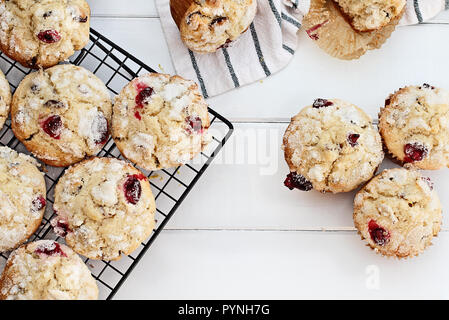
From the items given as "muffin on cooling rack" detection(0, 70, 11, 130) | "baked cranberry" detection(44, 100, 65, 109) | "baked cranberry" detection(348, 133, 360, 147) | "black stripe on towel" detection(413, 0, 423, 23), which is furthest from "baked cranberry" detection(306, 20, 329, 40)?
"muffin on cooling rack" detection(0, 70, 11, 130)

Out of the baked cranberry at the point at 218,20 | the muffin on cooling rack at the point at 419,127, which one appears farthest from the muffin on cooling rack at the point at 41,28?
the muffin on cooling rack at the point at 419,127

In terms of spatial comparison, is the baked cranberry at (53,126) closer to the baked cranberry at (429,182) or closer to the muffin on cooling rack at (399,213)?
the muffin on cooling rack at (399,213)

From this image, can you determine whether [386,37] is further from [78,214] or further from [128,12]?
[78,214]

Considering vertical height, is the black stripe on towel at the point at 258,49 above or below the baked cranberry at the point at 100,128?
above

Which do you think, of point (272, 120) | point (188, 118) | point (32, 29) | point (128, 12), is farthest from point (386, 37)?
point (32, 29)

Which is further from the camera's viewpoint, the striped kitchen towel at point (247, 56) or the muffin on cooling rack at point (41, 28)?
the striped kitchen towel at point (247, 56)
